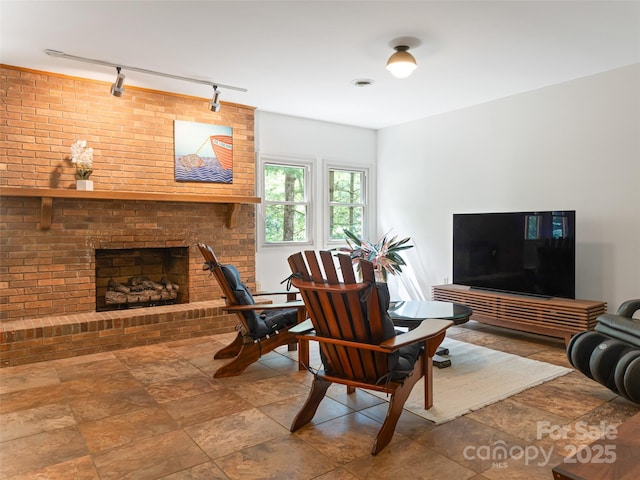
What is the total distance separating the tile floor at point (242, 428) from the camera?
213 cm

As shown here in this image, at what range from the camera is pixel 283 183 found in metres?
6.07

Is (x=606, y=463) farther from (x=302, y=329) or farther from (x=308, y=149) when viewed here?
(x=308, y=149)

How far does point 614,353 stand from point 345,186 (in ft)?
14.6

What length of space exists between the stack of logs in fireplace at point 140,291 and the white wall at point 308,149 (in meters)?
1.14

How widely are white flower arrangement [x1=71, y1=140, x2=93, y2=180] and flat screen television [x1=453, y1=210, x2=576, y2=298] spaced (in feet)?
12.8

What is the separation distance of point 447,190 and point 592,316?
7.80 ft

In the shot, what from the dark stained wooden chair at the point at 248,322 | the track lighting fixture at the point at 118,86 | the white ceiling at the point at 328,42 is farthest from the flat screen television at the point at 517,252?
the track lighting fixture at the point at 118,86

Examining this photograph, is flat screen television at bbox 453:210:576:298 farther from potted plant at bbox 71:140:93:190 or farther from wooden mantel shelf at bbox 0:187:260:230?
potted plant at bbox 71:140:93:190

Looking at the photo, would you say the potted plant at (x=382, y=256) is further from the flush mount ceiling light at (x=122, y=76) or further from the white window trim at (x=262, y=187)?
the flush mount ceiling light at (x=122, y=76)

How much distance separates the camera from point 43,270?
14.1ft

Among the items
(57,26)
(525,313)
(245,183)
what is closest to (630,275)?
(525,313)

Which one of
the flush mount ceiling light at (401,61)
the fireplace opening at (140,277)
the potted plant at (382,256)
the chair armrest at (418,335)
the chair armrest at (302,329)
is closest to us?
the chair armrest at (418,335)

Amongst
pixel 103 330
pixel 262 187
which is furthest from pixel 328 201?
pixel 103 330

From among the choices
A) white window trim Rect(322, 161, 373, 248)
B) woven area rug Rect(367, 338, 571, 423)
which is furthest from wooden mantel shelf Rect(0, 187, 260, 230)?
woven area rug Rect(367, 338, 571, 423)
